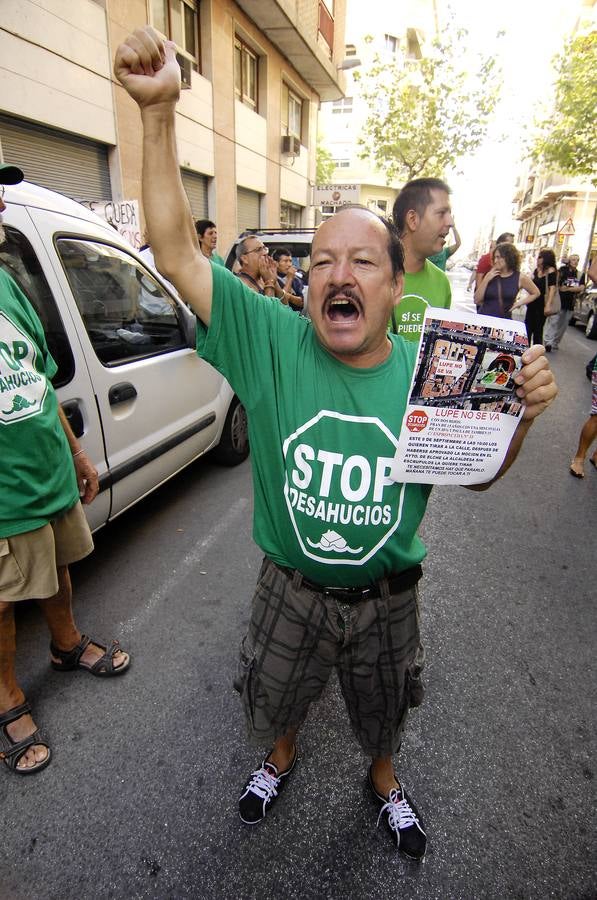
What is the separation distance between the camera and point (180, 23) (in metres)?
10.1

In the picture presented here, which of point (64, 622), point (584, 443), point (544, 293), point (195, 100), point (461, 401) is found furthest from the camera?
point (195, 100)

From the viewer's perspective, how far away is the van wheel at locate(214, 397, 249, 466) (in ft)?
14.6

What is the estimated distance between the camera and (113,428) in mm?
2799

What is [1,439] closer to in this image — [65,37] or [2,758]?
[2,758]

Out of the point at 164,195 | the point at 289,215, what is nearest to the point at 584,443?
the point at 164,195

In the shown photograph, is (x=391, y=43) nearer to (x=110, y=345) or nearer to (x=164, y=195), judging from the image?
(x=110, y=345)

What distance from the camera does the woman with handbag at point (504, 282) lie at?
5.62m

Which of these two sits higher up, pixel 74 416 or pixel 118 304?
pixel 118 304

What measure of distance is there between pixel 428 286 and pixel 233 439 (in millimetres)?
2277

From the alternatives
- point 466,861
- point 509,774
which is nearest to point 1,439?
point 466,861

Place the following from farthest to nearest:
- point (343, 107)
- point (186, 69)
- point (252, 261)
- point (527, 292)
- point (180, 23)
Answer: point (343, 107) → point (180, 23) → point (186, 69) → point (527, 292) → point (252, 261)

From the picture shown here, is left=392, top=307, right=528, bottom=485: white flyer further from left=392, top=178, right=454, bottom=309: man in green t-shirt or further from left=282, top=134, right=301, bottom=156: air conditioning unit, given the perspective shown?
left=282, top=134, right=301, bottom=156: air conditioning unit

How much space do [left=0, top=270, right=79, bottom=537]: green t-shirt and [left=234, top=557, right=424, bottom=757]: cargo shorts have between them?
0.86 m

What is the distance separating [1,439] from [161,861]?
1.44 metres
